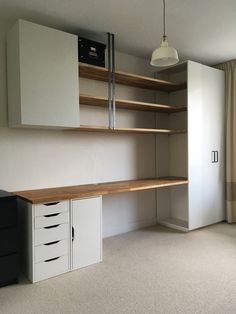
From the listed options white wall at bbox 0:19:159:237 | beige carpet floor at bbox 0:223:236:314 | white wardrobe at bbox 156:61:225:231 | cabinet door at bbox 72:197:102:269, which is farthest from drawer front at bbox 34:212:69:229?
white wardrobe at bbox 156:61:225:231

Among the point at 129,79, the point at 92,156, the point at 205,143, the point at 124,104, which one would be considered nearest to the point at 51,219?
the point at 92,156

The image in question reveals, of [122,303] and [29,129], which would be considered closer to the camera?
[122,303]

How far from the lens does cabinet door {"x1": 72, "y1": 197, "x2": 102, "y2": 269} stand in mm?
2717

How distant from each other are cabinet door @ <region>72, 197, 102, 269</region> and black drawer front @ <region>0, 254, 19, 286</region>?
56cm

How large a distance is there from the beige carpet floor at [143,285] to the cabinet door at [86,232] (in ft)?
0.34

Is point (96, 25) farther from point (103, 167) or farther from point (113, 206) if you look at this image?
point (113, 206)

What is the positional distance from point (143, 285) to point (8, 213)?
1.38 metres

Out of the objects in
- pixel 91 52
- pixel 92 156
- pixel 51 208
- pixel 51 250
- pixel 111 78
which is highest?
Result: pixel 91 52

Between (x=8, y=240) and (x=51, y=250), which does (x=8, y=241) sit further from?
(x=51, y=250)

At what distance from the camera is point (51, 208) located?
255 centimetres

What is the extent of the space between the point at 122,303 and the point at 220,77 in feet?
11.8

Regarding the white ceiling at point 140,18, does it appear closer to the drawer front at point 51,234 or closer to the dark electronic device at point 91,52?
the dark electronic device at point 91,52

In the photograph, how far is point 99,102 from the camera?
133 inches

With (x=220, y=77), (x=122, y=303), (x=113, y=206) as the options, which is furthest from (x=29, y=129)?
(x=220, y=77)
